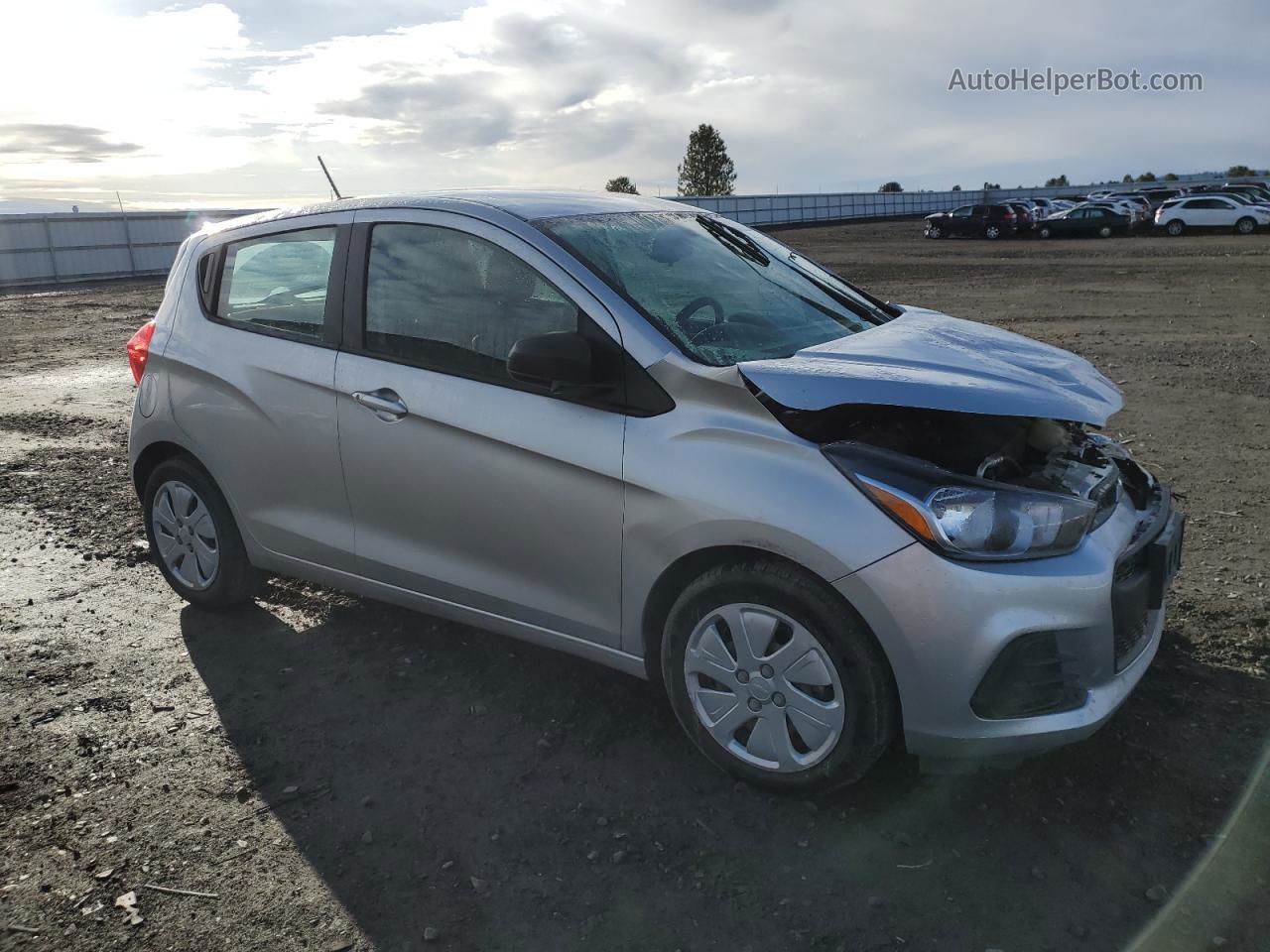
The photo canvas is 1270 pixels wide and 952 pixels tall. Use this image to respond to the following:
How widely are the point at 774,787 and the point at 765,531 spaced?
812 millimetres

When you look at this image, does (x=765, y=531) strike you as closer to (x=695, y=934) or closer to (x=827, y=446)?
(x=827, y=446)

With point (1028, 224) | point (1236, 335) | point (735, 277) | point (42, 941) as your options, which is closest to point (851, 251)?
point (1028, 224)

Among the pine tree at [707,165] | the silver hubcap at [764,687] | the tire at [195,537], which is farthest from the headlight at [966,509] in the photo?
the pine tree at [707,165]

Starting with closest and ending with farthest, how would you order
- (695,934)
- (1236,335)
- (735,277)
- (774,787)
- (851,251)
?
(695,934) < (774,787) < (735,277) < (1236,335) < (851,251)

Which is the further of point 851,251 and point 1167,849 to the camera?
point 851,251

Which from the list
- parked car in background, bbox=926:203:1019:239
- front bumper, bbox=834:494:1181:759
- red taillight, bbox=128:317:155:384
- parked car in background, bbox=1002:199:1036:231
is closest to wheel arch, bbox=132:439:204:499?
red taillight, bbox=128:317:155:384

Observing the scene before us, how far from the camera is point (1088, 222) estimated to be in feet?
124

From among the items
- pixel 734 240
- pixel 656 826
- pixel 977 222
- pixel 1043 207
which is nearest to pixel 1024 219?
pixel 977 222

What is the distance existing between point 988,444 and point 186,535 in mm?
3413

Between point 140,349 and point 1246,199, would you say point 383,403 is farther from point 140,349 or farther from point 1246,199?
point 1246,199

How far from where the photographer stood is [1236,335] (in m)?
12.0

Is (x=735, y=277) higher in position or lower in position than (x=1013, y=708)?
higher

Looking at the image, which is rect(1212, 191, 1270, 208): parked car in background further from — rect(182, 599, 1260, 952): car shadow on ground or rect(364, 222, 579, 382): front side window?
rect(364, 222, 579, 382): front side window

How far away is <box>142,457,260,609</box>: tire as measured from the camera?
4633 mm
